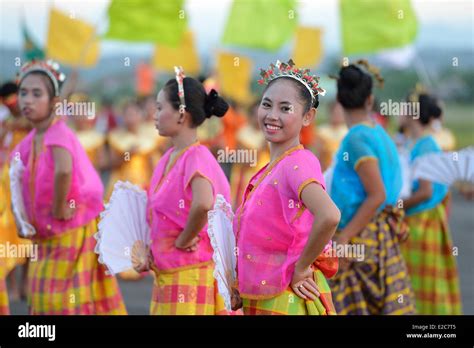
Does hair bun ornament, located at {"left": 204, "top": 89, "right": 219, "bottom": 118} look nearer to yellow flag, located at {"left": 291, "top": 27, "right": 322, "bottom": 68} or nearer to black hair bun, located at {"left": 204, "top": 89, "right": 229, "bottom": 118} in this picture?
black hair bun, located at {"left": 204, "top": 89, "right": 229, "bottom": 118}

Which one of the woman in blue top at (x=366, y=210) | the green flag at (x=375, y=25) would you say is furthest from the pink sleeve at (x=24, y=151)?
the green flag at (x=375, y=25)

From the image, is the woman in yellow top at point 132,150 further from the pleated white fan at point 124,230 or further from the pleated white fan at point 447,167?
the pleated white fan at point 124,230

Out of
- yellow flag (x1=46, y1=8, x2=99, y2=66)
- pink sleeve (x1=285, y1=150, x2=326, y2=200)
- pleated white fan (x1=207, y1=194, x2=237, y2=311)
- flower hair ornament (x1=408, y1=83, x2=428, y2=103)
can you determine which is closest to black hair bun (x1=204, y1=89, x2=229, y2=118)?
pleated white fan (x1=207, y1=194, x2=237, y2=311)

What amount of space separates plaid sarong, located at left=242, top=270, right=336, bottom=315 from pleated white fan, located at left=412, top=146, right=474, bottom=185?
2.52 metres

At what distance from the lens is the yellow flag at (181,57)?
1480cm

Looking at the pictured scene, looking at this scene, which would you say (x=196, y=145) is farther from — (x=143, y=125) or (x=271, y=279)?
(x=143, y=125)

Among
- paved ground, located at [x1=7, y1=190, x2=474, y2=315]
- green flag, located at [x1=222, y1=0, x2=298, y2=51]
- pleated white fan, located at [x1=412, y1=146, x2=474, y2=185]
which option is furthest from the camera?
green flag, located at [x1=222, y1=0, x2=298, y2=51]

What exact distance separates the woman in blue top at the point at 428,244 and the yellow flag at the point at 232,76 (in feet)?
24.6

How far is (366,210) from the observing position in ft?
18.2

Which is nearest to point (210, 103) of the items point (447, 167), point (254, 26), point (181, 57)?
point (447, 167)

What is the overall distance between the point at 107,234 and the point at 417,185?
3.02 metres

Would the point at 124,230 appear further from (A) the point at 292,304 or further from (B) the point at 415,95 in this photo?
(B) the point at 415,95

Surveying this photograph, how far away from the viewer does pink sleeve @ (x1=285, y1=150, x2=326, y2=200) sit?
4.04 metres

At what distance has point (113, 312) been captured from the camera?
5.94 metres
